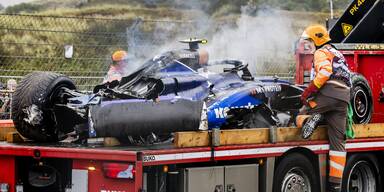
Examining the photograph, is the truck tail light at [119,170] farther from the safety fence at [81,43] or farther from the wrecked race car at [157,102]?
the safety fence at [81,43]

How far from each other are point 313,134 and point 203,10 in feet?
28.1

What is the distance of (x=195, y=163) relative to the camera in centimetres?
794

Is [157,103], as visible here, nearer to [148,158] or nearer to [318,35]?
[148,158]

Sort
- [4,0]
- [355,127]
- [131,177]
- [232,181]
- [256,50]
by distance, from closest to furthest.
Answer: [131,177], [232,181], [355,127], [256,50], [4,0]

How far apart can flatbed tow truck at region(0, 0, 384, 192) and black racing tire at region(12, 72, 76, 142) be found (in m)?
0.19

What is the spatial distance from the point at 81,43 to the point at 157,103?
991cm

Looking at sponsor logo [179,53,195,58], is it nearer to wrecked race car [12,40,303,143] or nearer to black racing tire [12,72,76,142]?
wrecked race car [12,40,303,143]

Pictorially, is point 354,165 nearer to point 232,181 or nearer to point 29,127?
point 232,181

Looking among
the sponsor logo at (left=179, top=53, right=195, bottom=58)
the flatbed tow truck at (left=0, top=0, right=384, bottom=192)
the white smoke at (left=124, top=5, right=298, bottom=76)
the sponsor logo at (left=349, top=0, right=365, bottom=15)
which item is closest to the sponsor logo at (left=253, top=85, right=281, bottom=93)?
the flatbed tow truck at (left=0, top=0, right=384, bottom=192)

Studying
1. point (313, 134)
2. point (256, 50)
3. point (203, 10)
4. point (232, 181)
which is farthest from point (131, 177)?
point (203, 10)

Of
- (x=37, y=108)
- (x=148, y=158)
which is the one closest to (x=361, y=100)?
(x=148, y=158)

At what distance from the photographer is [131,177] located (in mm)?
7332

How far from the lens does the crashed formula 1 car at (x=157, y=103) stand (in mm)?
8023

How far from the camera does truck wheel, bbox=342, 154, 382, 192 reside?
988cm
